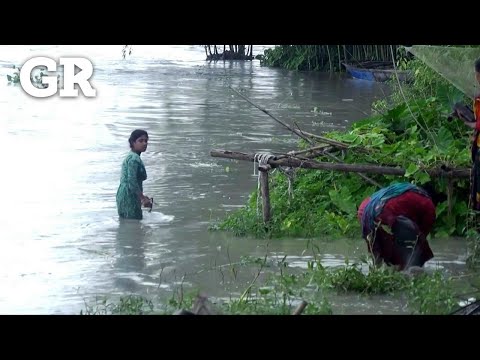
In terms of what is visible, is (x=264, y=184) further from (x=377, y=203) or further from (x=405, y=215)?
(x=405, y=215)

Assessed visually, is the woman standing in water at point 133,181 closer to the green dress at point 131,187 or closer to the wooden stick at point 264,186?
the green dress at point 131,187

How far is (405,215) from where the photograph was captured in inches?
270

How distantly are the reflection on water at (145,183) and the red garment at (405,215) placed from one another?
2.56 feet

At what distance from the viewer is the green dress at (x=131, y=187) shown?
31.2ft

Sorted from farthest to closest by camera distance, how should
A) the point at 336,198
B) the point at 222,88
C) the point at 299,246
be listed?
1. the point at 222,88
2. the point at 336,198
3. the point at 299,246

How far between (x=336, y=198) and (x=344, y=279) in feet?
7.72

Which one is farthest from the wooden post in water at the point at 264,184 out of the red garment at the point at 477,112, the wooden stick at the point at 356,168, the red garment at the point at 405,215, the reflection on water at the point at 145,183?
the red garment at the point at 477,112

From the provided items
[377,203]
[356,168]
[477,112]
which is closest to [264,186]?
[356,168]

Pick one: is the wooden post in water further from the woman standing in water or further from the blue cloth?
the blue cloth

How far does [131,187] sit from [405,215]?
11.6 feet

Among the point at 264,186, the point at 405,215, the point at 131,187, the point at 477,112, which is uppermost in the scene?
the point at 477,112
